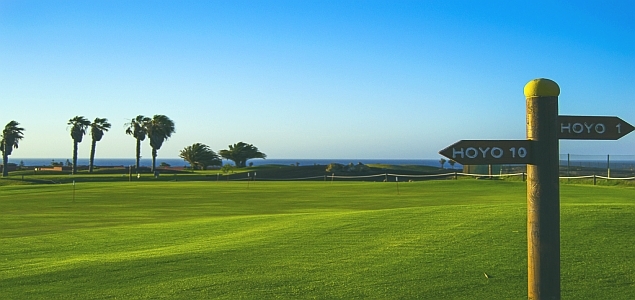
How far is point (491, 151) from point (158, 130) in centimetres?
9019

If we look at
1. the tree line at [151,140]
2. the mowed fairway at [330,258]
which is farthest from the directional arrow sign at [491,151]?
the tree line at [151,140]

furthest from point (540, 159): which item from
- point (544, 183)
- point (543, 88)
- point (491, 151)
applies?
point (543, 88)

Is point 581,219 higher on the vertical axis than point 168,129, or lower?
lower

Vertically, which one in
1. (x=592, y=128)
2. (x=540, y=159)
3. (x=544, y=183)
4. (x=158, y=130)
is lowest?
(x=544, y=183)

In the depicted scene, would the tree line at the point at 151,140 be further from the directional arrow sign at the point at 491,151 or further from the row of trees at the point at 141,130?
the directional arrow sign at the point at 491,151

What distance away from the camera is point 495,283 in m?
8.80

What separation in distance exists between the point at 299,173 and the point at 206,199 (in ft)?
124

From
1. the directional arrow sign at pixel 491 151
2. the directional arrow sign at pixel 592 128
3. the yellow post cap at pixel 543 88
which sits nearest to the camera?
the yellow post cap at pixel 543 88

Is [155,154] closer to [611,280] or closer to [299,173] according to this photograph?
[299,173]

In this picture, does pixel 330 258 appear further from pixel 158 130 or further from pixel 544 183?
pixel 158 130

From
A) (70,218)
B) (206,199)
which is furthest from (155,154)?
(70,218)

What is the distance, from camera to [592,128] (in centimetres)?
587

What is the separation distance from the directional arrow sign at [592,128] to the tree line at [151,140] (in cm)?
8182

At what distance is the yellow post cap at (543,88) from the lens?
5.49 m
